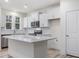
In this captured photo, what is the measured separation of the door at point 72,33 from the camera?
4039mm

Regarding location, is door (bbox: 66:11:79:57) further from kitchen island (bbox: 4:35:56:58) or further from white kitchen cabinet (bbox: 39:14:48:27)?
white kitchen cabinet (bbox: 39:14:48:27)

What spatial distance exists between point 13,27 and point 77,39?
4928 millimetres

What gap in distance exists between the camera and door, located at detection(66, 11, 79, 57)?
4.04m

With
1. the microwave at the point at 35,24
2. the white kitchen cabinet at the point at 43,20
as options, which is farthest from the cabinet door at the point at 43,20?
the microwave at the point at 35,24

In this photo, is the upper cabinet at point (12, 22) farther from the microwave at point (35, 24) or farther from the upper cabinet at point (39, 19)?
the microwave at point (35, 24)

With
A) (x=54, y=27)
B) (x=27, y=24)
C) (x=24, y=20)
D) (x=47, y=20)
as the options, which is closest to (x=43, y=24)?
(x=47, y=20)

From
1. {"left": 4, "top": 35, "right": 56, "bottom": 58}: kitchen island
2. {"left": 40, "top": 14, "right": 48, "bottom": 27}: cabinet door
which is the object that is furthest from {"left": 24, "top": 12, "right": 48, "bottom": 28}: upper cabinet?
{"left": 4, "top": 35, "right": 56, "bottom": 58}: kitchen island

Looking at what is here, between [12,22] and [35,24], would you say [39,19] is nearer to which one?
[35,24]

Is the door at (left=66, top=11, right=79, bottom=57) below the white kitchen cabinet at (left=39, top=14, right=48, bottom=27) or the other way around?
below

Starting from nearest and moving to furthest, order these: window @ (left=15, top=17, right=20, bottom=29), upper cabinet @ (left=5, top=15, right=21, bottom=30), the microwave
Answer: the microwave
upper cabinet @ (left=5, top=15, right=21, bottom=30)
window @ (left=15, top=17, right=20, bottom=29)

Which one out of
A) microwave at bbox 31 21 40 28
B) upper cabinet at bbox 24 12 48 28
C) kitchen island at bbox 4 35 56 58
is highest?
upper cabinet at bbox 24 12 48 28

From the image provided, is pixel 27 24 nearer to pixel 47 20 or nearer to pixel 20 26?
pixel 20 26

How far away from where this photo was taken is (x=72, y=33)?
13.8 ft

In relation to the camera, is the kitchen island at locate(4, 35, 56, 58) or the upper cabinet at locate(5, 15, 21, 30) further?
the upper cabinet at locate(5, 15, 21, 30)
